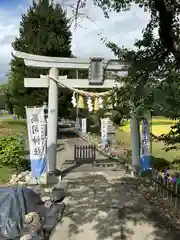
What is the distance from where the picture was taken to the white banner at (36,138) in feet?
37.4

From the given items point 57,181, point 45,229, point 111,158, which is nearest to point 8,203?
point 45,229

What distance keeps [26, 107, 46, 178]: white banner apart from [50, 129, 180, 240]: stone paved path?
1.38 metres

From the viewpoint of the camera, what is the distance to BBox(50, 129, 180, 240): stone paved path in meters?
6.77

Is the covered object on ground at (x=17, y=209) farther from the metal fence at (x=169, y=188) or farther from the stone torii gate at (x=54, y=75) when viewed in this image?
the stone torii gate at (x=54, y=75)

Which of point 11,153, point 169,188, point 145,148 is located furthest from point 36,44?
point 169,188

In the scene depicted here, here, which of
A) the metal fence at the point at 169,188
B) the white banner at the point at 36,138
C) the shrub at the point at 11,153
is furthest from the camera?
the shrub at the point at 11,153

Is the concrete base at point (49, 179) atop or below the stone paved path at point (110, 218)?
atop

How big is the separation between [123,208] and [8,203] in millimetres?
3042

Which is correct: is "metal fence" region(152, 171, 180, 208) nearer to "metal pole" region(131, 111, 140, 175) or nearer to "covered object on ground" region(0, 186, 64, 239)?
"metal pole" region(131, 111, 140, 175)

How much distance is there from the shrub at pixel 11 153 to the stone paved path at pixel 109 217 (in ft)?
11.2

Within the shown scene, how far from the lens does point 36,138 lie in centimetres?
1143

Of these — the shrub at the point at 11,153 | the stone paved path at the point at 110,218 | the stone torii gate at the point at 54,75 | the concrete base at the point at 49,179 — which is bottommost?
the stone paved path at the point at 110,218

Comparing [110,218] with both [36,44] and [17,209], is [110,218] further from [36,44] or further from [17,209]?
[36,44]

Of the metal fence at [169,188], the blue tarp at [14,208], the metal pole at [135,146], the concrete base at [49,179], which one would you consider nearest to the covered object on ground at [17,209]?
the blue tarp at [14,208]
